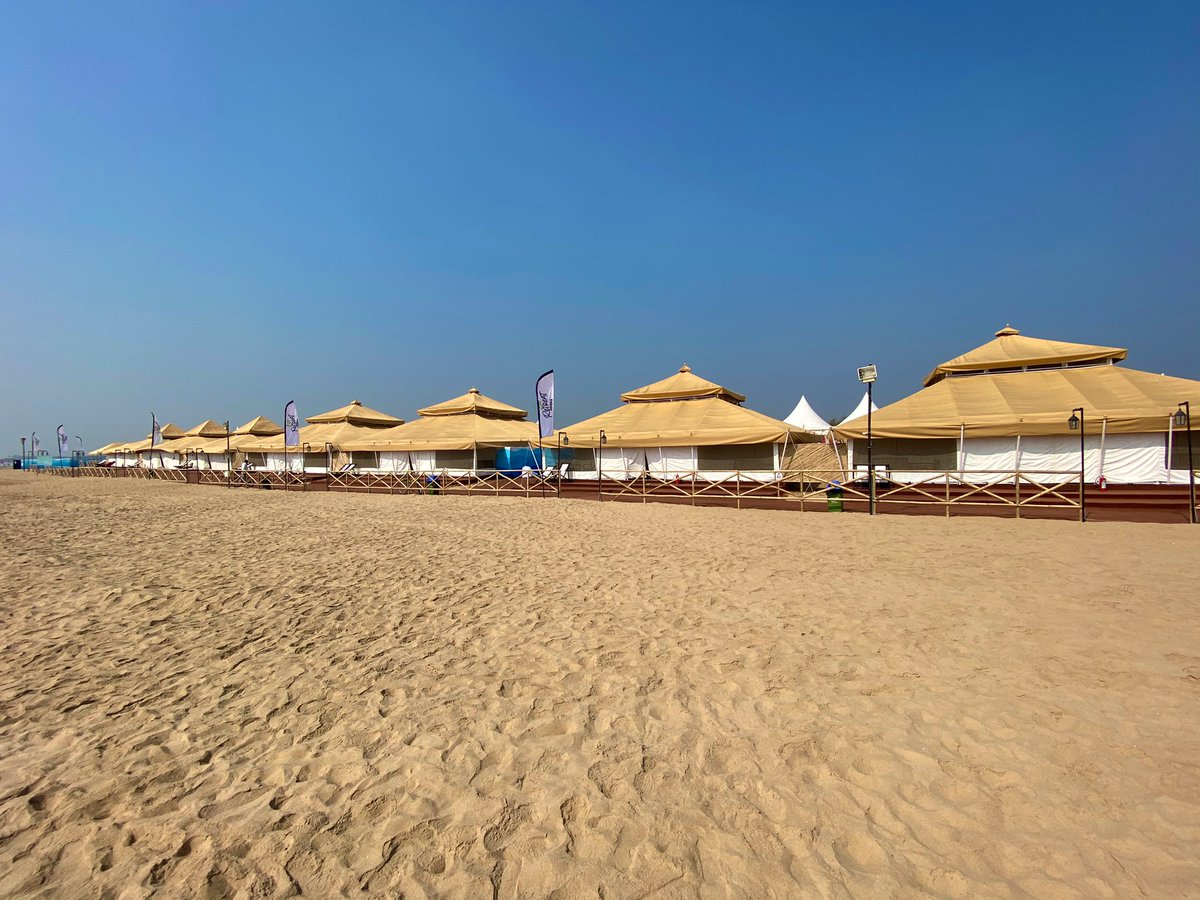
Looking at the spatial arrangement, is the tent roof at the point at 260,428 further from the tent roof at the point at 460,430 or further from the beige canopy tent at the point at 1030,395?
the beige canopy tent at the point at 1030,395

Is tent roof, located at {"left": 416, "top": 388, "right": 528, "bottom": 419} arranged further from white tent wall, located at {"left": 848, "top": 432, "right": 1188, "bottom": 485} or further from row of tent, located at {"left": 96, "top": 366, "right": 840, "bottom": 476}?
white tent wall, located at {"left": 848, "top": 432, "right": 1188, "bottom": 485}

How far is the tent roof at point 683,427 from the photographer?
800 inches

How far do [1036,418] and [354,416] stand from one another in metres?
32.7

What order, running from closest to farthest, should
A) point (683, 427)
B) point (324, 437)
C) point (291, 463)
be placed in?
point (683, 427) → point (324, 437) → point (291, 463)

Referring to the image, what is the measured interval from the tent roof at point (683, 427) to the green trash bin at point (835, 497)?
9.95 ft

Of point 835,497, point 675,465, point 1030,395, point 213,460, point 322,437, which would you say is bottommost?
point 835,497

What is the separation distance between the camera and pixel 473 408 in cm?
2914

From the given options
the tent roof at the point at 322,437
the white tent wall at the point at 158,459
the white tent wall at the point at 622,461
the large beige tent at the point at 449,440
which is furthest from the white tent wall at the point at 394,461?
the white tent wall at the point at 158,459

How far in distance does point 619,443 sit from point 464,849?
2017 cm

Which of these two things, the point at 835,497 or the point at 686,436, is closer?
the point at 835,497

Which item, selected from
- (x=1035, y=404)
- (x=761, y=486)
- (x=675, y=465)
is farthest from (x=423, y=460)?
(x=1035, y=404)

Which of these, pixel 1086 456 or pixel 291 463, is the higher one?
pixel 291 463

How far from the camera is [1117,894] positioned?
7.06ft

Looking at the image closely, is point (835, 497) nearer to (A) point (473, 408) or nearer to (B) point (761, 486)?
(B) point (761, 486)
